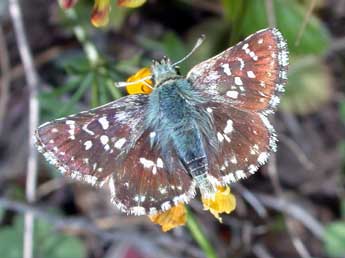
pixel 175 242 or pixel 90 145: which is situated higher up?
pixel 90 145

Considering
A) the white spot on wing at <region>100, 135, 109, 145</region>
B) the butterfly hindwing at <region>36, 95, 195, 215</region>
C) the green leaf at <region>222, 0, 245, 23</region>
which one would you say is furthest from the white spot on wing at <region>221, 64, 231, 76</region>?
the green leaf at <region>222, 0, 245, 23</region>

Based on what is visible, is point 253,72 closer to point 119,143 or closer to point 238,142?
point 238,142

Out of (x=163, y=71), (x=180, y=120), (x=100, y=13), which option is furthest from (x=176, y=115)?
(x=100, y=13)

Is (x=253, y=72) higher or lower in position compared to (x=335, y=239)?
higher

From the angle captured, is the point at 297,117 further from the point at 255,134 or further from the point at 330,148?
the point at 255,134

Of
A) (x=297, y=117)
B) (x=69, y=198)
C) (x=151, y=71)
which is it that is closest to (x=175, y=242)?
(x=69, y=198)
